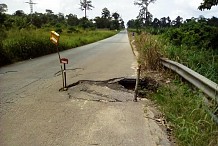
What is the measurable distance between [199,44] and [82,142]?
1234cm

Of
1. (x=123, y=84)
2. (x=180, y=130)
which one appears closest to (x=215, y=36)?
(x=123, y=84)

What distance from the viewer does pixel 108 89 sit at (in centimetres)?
764

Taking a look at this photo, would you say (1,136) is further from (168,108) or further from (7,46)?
(7,46)

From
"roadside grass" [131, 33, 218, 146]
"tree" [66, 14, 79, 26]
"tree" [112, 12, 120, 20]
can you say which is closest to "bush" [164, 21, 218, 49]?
"roadside grass" [131, 33, 218, 146]

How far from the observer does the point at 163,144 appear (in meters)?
4.22

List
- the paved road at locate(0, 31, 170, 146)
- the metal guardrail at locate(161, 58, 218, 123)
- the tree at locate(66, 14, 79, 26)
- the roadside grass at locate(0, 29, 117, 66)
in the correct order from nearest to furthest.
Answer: the paved road at locate(0, 31, 170, 146) < the metal guardrail at locate(161, 58, 218, 123) < the roadside grass at locate(0, 29, 117, 66) < the tree at locate(66, 14, 79, 26)

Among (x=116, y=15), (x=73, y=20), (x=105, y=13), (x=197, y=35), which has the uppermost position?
(x=105, y=13)

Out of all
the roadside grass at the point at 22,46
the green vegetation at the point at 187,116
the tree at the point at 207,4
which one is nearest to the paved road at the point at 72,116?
the green vegetation at the point at 187,116

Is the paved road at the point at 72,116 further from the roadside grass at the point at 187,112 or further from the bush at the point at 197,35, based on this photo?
the bush at the point at 197,35

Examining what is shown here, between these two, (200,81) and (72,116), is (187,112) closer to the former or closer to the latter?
(200,81)

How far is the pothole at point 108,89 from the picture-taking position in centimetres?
686

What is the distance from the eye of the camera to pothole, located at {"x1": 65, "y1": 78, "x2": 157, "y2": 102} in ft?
22.5

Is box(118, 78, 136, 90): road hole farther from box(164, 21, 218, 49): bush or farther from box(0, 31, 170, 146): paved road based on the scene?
box(164, 21, 218, 49): bush

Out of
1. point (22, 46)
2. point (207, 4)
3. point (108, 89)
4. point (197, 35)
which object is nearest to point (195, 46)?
point (197, 35)
